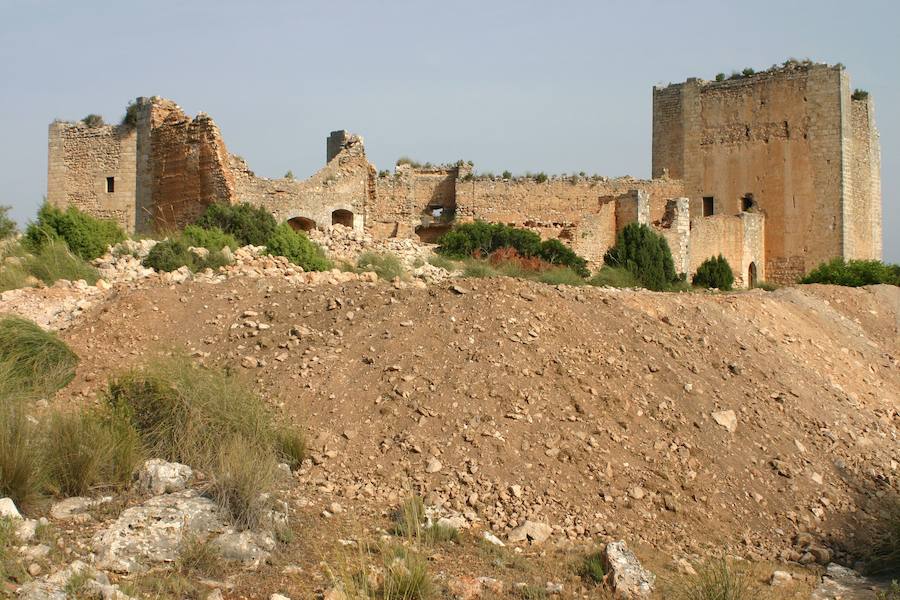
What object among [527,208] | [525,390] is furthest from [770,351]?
[527,208]

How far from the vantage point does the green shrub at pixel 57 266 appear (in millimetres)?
12109

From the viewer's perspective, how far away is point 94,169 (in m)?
20.2

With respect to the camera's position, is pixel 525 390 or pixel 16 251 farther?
pixel 16 251

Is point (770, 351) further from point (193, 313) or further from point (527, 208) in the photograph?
point (527, 208)

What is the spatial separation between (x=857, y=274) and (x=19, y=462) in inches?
747

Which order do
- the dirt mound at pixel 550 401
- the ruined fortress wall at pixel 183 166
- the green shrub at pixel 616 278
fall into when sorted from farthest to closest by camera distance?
the green shrub at pixel 616 278 < the ruined fortress wall at pixel 183 166 < the dirt mound at pixel 550 401

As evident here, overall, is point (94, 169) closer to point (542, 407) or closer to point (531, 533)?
point (542, 407)

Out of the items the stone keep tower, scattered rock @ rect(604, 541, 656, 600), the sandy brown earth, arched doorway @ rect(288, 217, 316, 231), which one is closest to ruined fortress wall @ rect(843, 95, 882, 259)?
the stone keep tower

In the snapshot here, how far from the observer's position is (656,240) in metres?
22.3

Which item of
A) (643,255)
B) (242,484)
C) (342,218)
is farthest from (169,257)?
(643,255)

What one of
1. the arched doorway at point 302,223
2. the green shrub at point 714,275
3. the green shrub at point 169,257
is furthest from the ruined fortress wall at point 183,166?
the green shrub at point 714,275

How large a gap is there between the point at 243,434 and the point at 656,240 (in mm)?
16675

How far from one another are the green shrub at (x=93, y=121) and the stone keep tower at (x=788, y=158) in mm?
15473

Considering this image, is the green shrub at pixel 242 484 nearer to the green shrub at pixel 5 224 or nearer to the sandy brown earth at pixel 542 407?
the sandy brown earth at pixel 542 407
